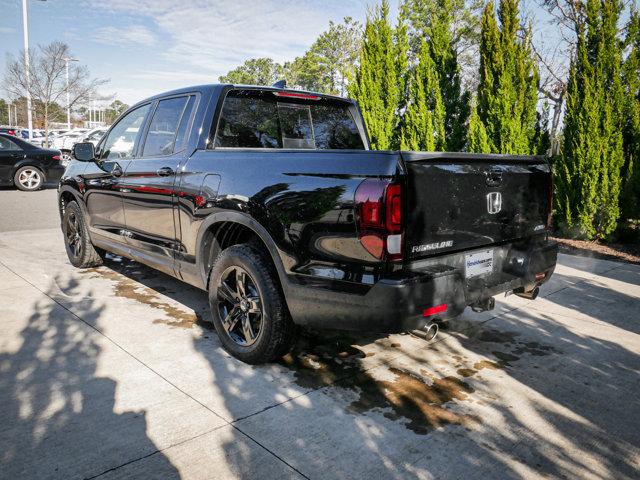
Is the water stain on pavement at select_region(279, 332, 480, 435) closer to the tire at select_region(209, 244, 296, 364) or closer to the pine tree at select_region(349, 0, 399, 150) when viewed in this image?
the tire at select_region(209, 244, 296, 364)

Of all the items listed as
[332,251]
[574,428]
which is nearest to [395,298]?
[332,251]

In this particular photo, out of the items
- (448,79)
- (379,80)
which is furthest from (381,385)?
(379,80)

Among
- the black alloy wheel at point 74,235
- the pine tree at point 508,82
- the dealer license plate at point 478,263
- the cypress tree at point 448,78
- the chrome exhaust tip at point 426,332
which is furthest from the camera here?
the cypress tree at point 448,78

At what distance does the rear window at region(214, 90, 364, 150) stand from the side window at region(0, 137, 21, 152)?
1284 cm

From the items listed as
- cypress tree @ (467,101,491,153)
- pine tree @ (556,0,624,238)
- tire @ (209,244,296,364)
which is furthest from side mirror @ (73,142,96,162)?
pine tree @ (556,0,624,238)

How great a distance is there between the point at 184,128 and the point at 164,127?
399mm

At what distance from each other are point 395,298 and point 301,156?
104cm

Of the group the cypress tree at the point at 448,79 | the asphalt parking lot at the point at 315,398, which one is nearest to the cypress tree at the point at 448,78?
the cypress tree at the point at 448,79

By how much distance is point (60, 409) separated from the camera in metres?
2.70

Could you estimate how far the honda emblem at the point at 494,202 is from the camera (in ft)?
10.1

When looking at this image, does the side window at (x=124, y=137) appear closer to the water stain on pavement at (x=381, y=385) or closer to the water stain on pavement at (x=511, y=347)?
the water stain on pavement at (x=381, y=385)

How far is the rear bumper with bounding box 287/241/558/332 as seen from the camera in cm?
256

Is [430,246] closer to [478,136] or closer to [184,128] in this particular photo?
[184,128]

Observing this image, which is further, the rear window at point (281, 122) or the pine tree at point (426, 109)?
the pine tree at point (426, 109)
